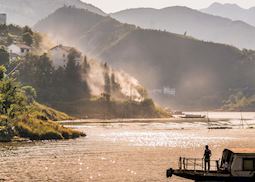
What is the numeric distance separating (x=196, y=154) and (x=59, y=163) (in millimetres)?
28479

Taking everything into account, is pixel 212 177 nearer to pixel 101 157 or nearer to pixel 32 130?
pixel 101 157

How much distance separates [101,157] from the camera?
3878 inches

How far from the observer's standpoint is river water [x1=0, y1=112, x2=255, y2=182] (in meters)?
75.2

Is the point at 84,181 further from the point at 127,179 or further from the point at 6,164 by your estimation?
the point at 6,164

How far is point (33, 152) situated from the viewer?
10306 centimetres

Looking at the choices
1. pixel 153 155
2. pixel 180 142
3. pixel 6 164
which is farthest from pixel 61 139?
pixel 6 164

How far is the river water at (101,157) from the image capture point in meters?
75.2

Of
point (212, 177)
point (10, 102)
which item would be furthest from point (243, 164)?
point (10, 102)

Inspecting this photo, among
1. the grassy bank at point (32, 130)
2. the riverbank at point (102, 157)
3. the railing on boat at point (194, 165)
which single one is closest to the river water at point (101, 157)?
the riverbank at point (102, 157)

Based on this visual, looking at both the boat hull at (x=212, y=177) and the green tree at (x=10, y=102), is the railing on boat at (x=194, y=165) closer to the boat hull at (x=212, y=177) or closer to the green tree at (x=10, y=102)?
the boat hull at (x=212, y=177)

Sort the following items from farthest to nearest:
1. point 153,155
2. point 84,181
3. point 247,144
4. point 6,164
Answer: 1. point 247,144
2. point 153,155
3. point 6,164
4. point 84,181

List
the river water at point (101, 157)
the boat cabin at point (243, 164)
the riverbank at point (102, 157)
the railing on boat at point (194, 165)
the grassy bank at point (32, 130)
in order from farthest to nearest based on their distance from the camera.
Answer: the grassy bank at point (32, 130) < the river water at point (101, 157) < the riverbank at point (102, 157) < the railing on boat at point (194, 165) < the boat cabin at point (243, 164)

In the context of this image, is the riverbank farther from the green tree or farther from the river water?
the green tree

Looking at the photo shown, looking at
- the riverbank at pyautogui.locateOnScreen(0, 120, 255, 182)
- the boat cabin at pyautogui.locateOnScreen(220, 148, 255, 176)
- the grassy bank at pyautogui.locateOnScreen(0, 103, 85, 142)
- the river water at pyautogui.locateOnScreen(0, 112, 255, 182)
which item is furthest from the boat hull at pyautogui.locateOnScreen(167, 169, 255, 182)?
the grassy bank at pyautogui.locateOnScreen(0, 103, 85, 142)
